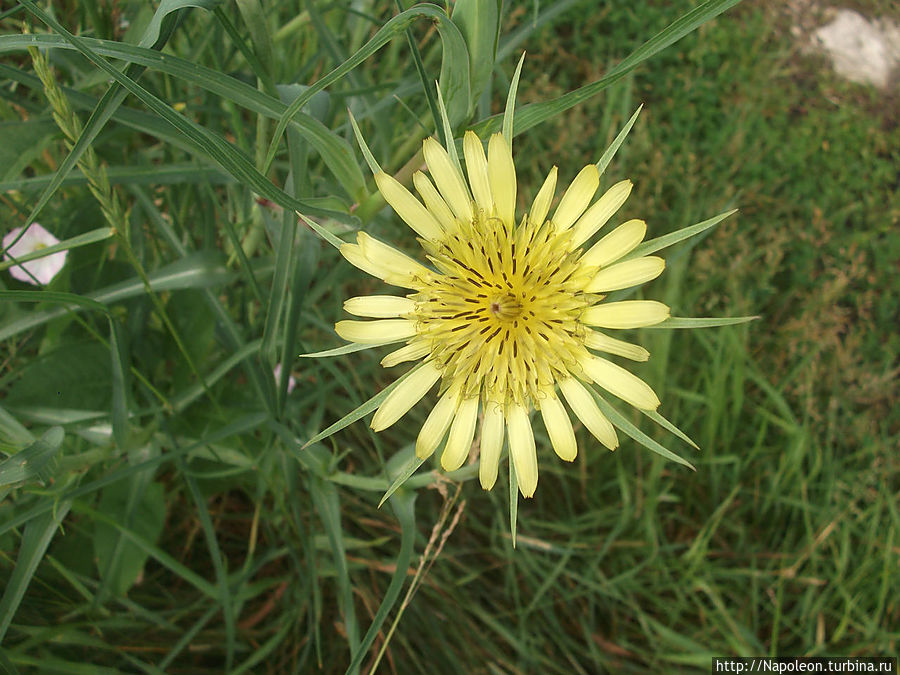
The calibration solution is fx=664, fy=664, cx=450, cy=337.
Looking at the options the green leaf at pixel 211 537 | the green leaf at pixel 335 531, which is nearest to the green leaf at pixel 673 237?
the green leaf at pixel 335 531

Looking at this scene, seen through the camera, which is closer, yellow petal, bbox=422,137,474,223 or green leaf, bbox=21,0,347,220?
green leaf, bbox=21,0,347,220

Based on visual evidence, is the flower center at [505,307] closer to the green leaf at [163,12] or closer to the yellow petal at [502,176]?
the yellow petal at [502,176]

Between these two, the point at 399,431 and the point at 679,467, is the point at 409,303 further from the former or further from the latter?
the point at 679,467

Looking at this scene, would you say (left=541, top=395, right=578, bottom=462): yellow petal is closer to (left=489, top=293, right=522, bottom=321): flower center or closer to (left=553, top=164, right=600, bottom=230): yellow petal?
(left=489, top=293, right=522, bottom=321): flower center

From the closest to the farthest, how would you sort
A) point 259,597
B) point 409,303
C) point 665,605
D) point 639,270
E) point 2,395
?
point 639,270 < point 409,303 < point 2,395 < point 259,597 < point 665,605

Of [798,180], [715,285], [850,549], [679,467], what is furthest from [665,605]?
[798,180]

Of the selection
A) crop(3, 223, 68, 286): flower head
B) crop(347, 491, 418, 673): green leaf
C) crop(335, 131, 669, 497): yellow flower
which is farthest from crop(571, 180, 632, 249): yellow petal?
crop(3, 223, 68, 286): flower head
